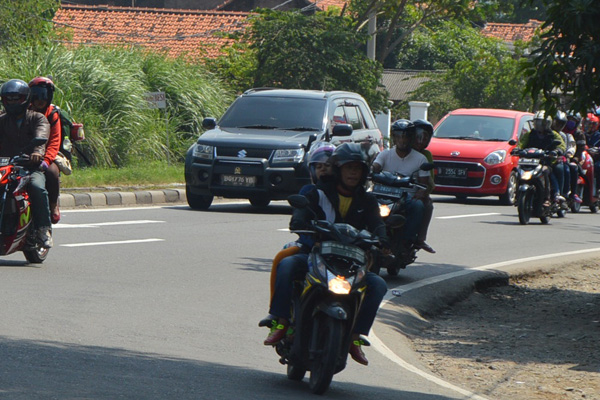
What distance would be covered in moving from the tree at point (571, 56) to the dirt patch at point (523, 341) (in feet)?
6.42

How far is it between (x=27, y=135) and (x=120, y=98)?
13833 millimetres

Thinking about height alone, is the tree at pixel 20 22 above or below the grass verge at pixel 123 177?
above

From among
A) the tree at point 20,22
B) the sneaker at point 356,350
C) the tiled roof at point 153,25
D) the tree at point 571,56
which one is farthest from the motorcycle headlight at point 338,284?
the tiled roof at point 153,25

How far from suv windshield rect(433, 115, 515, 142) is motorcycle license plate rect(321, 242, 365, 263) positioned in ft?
58.7

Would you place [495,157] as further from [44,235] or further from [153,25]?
[153,25]

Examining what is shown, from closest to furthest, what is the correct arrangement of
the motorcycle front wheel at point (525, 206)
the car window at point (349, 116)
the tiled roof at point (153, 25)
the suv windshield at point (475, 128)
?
the motorcycle front wheel at point (525, 206), the car window at point (349, 116), the suv windshield at point (475, 128), the tiled roof at point (153, 25)

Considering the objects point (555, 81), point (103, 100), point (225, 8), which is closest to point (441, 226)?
point (555, 81)

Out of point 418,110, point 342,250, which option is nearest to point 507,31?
point 418,110

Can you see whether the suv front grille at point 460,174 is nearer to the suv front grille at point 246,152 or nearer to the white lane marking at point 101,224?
the suv front grille at point 246,152

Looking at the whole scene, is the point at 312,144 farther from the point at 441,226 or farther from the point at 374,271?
the point at 374,271

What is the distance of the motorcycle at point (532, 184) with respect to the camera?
19.0 meters

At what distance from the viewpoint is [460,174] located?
23.4 meters

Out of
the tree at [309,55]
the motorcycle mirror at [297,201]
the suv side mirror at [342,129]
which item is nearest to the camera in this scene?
the motorcycle mirror at [297,201]

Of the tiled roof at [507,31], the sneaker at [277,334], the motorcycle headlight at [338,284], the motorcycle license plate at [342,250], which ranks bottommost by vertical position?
the tiled roof at [507,31]
